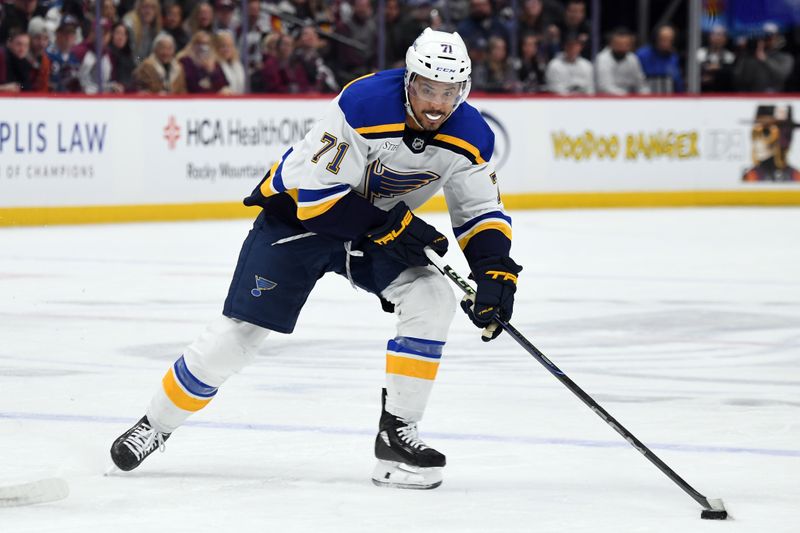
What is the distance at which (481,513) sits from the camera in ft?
11.2

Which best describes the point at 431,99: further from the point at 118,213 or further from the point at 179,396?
the point at 118,213

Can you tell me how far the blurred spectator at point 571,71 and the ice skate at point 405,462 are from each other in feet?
33.7

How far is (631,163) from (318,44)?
3202 millimetres

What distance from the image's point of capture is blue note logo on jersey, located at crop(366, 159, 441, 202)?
3758 millimetres

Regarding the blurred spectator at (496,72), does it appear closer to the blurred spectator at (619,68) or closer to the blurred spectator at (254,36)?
the blurred spectator at (619,68)

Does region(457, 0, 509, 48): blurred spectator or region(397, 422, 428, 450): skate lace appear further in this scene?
region(457, 0, 509, 48): blurred spectator

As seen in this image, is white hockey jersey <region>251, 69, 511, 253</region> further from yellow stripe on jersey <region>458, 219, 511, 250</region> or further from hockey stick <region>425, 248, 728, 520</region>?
hockey stick <region>425, 248, 728, 520</region>

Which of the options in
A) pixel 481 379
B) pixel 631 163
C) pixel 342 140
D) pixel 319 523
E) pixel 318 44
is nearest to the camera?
pixel 319 523

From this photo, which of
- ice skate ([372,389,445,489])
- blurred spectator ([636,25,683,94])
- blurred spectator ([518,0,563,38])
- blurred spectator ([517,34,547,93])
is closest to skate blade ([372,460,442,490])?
ice skate ([372,389,445,489])

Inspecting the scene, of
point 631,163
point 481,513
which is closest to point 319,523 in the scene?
point 481,513

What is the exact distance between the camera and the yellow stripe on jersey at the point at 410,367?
3.74 meters

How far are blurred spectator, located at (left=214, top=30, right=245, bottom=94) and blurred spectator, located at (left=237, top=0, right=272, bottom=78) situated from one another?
11 cm

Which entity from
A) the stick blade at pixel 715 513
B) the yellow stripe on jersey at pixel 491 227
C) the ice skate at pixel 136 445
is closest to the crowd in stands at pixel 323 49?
the ice skate at pixel 136 445

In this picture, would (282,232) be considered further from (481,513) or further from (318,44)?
(318,44)
